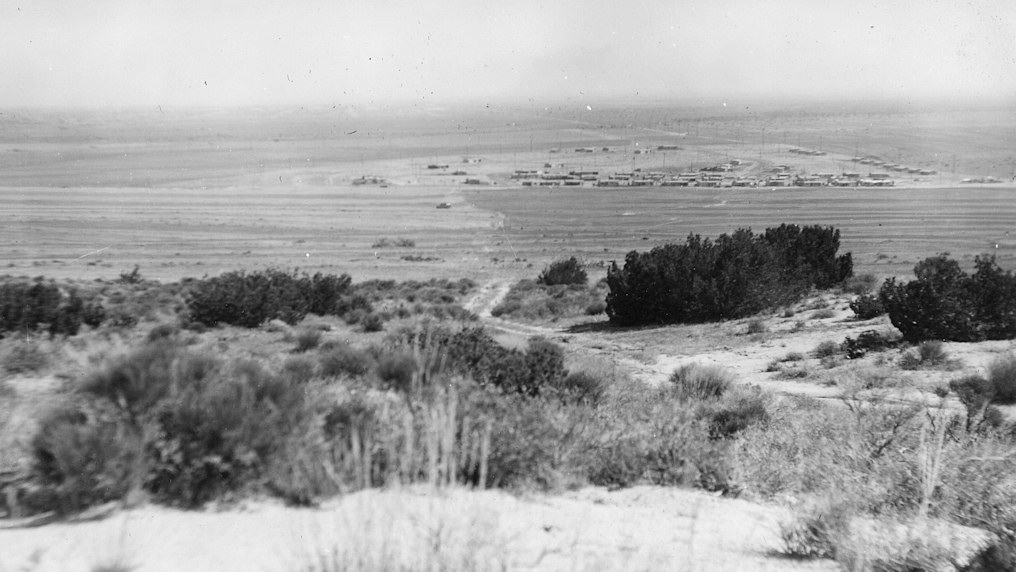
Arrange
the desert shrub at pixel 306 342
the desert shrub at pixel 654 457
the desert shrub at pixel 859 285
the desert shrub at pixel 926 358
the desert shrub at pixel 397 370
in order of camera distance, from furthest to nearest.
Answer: the desert shrub at pixel 859 285 < the desert shrub at pixel 926 358 < the desert shrub at pixel 306 342 < the desert shrub at pixel 397 370 < the desert shrub at pixel 654 457

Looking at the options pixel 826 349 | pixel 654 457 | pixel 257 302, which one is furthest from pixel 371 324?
pixel 654 457

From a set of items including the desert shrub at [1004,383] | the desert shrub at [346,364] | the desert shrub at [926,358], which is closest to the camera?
the desert shrub at [346,364]

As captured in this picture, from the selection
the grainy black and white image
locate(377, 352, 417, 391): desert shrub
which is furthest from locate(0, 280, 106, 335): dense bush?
locate(377, 352, 417, 391): desert shrub

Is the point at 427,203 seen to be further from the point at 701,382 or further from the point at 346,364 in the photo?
the point at 346,364

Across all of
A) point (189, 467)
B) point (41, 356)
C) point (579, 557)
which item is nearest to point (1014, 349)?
point (579, 557)

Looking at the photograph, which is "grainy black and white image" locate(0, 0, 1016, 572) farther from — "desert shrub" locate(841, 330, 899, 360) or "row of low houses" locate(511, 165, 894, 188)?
"row of low houses" locate(511, 165, 894, 188)

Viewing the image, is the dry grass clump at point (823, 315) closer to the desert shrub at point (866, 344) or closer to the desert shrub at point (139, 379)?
the desert shrub at point (866, 344)

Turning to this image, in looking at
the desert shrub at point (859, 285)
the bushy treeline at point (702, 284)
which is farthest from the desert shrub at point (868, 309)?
the desert shrub at point (859, 285)
